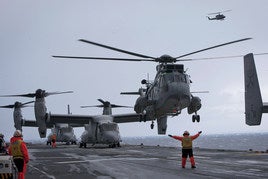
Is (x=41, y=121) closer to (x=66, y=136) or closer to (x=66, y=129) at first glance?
(x=66, y=136)

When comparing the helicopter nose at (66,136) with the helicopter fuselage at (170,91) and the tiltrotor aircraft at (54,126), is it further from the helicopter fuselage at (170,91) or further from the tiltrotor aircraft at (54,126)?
the helicopter fuselage at (170,91)

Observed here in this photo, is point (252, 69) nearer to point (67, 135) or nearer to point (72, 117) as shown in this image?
point (72, 117)

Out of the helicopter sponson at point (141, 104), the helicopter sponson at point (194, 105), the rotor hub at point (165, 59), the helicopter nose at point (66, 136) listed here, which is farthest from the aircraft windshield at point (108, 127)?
the helicopter nose at point (66, 136)

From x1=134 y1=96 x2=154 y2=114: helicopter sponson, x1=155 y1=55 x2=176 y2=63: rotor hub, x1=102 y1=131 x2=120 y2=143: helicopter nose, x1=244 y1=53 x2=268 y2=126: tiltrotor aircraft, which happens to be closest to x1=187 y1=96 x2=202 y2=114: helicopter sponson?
x1=134 y1=96 x2=154 y2=114: helicopter sponson

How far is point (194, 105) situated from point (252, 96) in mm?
5459

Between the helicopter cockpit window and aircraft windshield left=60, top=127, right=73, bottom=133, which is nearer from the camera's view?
the helicopter cockpit window

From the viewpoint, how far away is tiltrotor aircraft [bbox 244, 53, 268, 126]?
2650 cm

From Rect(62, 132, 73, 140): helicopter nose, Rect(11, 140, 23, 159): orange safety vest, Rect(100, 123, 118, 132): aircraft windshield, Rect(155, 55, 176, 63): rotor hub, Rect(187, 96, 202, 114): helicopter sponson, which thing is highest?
Rect(155, 55, 176, 63): rotor hub

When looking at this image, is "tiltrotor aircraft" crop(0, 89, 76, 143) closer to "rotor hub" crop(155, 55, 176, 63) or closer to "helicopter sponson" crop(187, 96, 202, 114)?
"rotor hub" crop(155, 55, 176, 63)

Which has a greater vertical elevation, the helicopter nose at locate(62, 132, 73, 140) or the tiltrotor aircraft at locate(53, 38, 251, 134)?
the tiltrotor aircraft at locate(53, 38, 251, 134)

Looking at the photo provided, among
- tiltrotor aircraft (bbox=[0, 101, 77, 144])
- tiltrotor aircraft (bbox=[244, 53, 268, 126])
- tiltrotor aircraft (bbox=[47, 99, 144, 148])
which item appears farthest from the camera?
tiltrotor aircraft (bbox=[0, 101, 77, 144])

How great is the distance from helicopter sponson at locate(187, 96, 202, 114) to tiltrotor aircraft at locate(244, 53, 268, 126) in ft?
15.0

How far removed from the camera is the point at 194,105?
31.4 metres

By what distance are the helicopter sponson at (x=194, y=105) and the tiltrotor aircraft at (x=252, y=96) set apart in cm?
457
